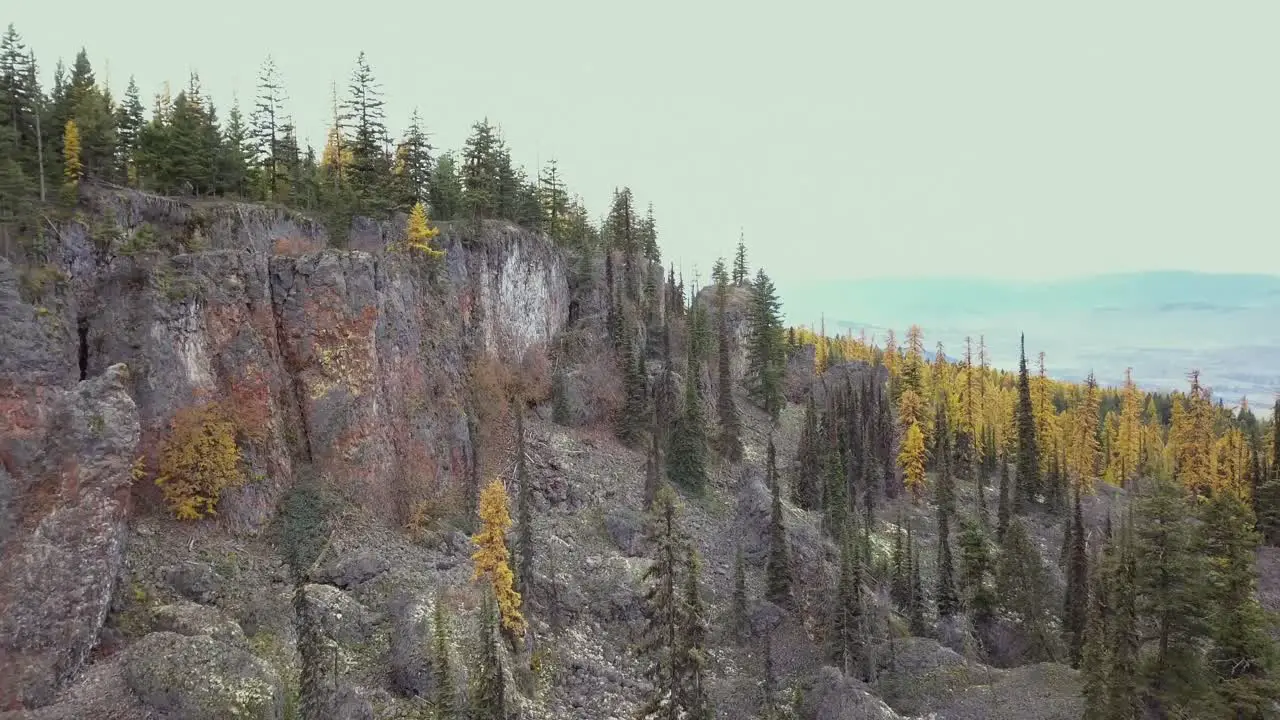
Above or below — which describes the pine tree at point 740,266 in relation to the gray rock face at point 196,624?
above

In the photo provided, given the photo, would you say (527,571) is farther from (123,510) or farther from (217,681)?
(123,510)

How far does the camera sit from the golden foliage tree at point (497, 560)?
128 feet

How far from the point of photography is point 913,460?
274ft

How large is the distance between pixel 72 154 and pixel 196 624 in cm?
3449

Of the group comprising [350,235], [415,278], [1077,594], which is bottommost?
[1077,594]

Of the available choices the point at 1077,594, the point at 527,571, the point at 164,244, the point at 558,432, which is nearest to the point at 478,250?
the point at 558,432

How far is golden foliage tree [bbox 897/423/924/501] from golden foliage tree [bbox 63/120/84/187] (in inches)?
3301

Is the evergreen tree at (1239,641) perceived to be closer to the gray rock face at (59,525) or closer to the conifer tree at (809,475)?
the conifer tree at (809,475)

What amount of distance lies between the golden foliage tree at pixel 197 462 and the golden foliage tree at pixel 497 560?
1484 cm

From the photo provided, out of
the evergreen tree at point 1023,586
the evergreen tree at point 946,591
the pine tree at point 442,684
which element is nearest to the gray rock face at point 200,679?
the pine tree at point 442,684

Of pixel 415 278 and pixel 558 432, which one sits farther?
pixel 558 432

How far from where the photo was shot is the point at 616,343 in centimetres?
7438

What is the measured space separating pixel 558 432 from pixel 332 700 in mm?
34163

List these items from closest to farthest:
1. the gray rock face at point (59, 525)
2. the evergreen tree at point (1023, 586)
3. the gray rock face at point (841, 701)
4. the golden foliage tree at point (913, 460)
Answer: the gray rock face at point (59, 525)
the gray rock face at point (841, 701)
the evergreen tree at point (1023, 586)
the golden foliage tree at point (913, 460)
